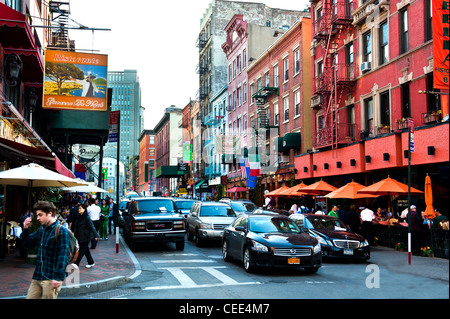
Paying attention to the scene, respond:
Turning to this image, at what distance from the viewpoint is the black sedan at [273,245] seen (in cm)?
1207

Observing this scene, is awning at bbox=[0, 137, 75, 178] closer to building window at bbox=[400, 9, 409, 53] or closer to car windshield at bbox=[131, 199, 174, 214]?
car windshield at bbox=[131, 199, 174, 214]

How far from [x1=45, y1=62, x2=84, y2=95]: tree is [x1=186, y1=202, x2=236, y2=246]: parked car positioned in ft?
24.2

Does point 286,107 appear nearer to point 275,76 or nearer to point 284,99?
point 284,99

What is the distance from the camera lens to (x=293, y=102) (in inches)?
1471

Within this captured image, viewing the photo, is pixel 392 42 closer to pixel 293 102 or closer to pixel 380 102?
pixel 380 102

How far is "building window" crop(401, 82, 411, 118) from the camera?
22609 millimetres

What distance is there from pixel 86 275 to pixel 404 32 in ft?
62.2

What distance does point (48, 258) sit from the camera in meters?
5.96

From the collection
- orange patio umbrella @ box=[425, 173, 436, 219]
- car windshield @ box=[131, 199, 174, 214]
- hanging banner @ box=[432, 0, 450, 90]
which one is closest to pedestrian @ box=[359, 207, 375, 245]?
orange patio umbrella @ box=[425, 173, 436, 219]

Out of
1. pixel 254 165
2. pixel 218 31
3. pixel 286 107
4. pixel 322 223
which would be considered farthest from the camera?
pixel 218 31

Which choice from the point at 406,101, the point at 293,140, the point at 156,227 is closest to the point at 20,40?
the point at 156,227

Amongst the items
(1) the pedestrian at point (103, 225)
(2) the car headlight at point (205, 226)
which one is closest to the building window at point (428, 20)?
(2) the car headlight at point (205, 226)

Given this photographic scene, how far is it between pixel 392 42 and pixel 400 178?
6.80 metres
